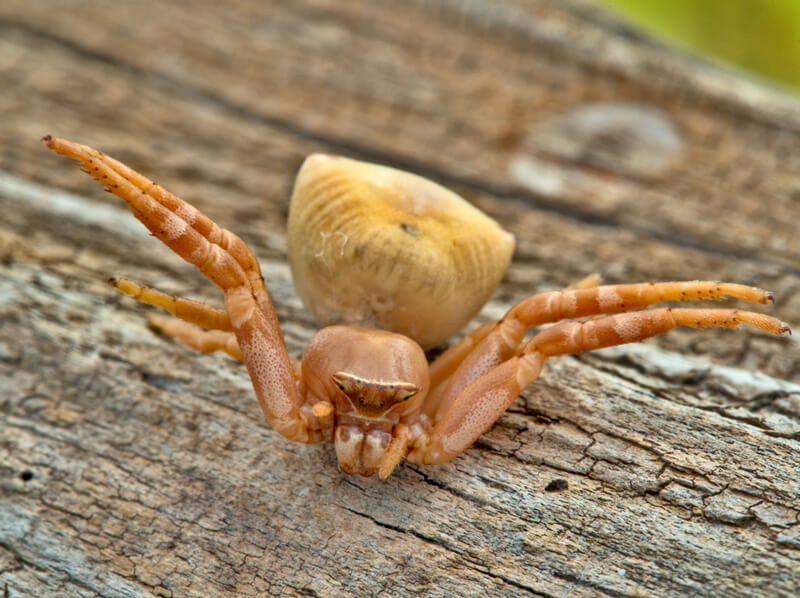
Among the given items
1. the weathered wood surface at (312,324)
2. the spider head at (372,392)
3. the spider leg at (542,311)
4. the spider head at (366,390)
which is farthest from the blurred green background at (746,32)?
the spider head at (372,392)

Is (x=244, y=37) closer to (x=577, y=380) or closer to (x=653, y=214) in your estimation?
(x=653, y=214)

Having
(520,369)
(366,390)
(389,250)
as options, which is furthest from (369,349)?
(520,369)

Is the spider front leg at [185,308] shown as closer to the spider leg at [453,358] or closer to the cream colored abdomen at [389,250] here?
the cream colored abdomen at [389,250]

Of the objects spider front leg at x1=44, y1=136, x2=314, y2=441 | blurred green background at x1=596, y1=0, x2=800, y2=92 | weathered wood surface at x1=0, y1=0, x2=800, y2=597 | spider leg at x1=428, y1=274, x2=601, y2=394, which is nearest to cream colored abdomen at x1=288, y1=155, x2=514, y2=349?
spider leg at x1=428, y1=274, x2=601, y2=394

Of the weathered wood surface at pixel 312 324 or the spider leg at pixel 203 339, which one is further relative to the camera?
the spider leg at pixel 203 339

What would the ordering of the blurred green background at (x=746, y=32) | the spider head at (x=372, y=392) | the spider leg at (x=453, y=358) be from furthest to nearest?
the blurred green background at (x=746, y=32), the spider leg at (x=453, y=358), the spider head at (x=372, y=392)

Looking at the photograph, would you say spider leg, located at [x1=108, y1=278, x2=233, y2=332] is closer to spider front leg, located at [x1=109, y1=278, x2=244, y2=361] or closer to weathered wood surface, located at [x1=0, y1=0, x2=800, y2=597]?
spider front leg, located at [x1=109, y1=278, x2=244, y2=361]

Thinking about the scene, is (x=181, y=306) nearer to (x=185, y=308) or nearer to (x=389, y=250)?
(x=185, y=308)
